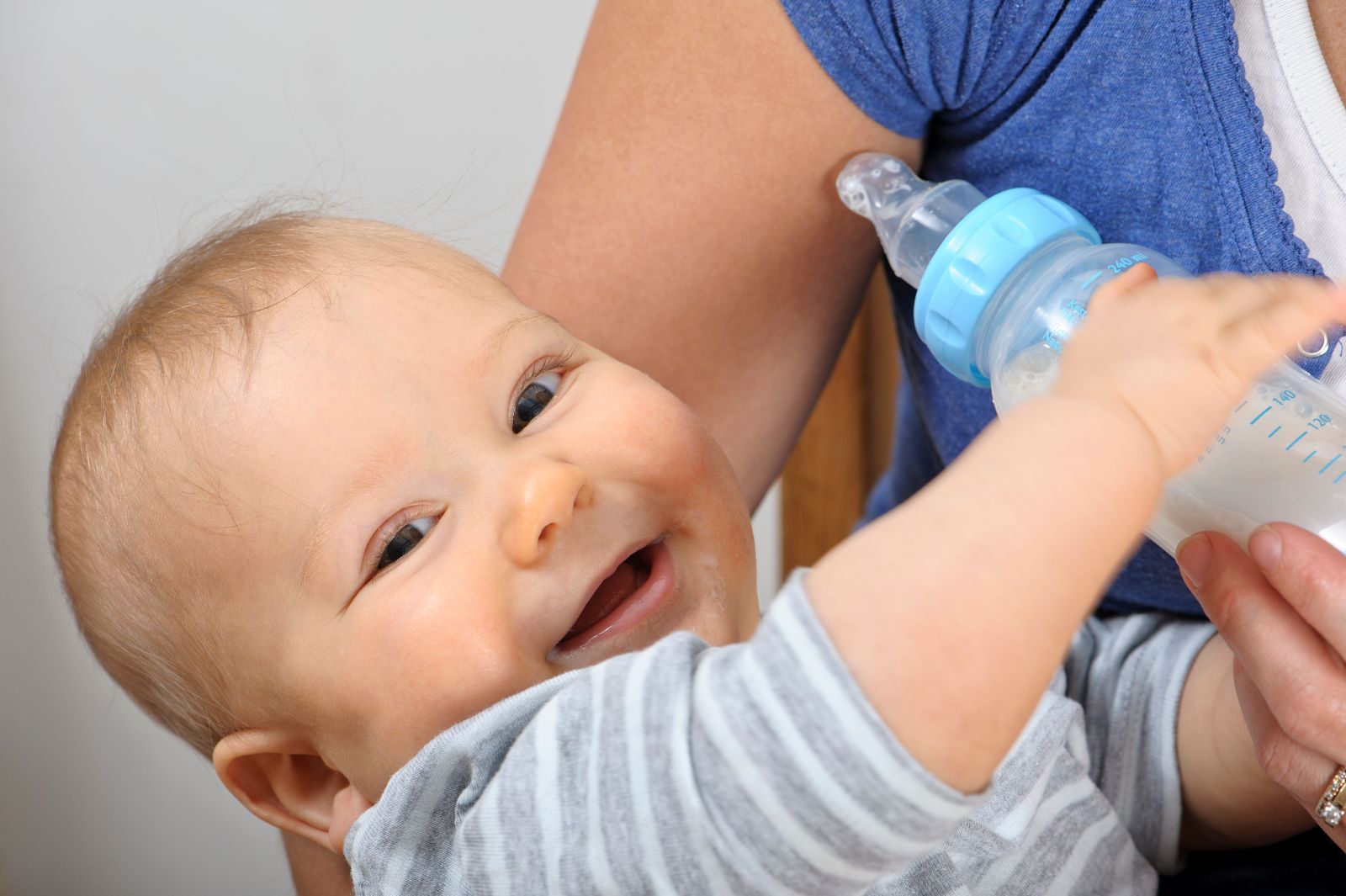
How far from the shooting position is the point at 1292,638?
0.67 m

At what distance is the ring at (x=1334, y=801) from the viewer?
69cm

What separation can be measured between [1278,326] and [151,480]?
641mm

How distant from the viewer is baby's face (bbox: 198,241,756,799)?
0.72 meters

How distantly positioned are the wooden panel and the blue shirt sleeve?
89 centimetres

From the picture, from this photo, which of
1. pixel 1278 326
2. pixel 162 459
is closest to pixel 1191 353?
pixel 1278 326

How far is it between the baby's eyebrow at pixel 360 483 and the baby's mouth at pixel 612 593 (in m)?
0.14

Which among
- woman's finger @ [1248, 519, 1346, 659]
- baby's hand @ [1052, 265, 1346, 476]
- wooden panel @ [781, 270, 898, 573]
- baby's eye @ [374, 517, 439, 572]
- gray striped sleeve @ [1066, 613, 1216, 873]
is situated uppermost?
baby's hand @ [1052, 265, 1346, 476]

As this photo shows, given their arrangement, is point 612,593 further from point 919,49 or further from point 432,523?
point 919,49

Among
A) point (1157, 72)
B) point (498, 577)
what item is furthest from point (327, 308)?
point (1157, 72)

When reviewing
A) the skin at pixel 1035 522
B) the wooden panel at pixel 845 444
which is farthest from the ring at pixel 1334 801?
the wooden panel at pixel 845 444

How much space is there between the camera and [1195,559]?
2.33ft

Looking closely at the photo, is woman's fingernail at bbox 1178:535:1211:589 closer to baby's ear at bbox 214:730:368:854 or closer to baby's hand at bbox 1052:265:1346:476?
baby's hand at bbox 1052:265:1346:476

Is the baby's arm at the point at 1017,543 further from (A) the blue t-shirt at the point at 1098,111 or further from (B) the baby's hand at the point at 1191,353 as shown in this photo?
(A) the blue t-shirt at the point at 1098,111

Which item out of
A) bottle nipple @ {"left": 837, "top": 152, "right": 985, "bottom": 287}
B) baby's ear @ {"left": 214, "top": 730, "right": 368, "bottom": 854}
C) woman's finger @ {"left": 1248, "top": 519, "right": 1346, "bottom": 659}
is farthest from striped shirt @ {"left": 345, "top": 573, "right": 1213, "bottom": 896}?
bottle nipple @ {"left": 837, "top": 152, "right": 985, "bottom": 287}
